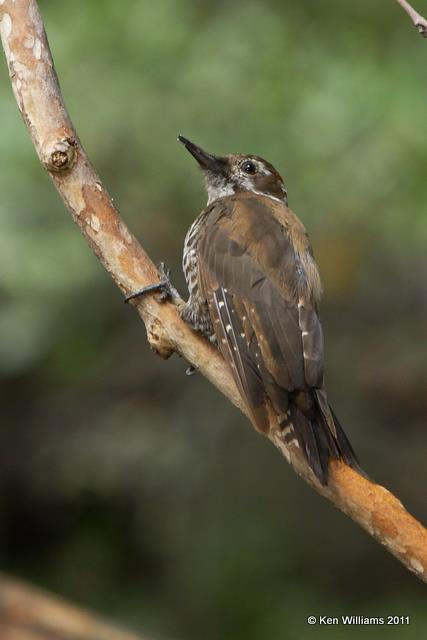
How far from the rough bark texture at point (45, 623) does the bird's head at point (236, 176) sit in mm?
1530

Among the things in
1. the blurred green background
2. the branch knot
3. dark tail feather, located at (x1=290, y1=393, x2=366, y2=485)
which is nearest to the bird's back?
dark tail feather, located at (x1=290, y1=393, x2=366, y2=485)

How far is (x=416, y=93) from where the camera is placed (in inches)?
183

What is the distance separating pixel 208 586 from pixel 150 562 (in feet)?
1.11

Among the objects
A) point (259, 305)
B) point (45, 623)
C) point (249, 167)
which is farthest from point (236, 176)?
point (45, 623)

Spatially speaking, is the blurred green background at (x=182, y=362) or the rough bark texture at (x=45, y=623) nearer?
the rough bark texture at (x=45, y=623)

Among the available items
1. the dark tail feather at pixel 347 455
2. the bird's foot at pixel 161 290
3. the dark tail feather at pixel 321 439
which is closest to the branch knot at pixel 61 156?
the bird's foot at pixel 161 290

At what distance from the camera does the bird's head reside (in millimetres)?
3924

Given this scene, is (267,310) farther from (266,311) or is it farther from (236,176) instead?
(236,176)

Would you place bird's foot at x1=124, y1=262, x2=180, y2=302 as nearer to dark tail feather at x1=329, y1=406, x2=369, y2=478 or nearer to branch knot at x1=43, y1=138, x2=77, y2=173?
branch knot at x1=43, y1=138, x2=77, y2=173

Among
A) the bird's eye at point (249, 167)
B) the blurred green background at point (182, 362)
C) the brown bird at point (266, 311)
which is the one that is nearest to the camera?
the brown bird at point (266, 311)

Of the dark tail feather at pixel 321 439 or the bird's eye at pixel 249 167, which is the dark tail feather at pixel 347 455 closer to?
the dark tail feather at pixel 321 439

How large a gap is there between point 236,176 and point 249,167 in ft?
0.20

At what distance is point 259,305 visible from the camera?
3.17 metres

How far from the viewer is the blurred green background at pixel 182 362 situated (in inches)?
189
